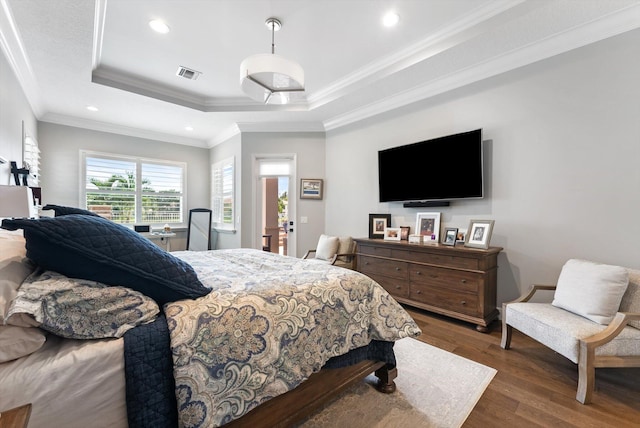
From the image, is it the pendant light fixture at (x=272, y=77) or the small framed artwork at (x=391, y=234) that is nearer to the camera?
the pendant light fixture at (x=272, y=77)

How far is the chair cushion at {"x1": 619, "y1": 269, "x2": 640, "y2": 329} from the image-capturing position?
1.89 m

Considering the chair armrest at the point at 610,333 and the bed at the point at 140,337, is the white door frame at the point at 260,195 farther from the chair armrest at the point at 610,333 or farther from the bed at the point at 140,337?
the chair armrest at the point at 610,333

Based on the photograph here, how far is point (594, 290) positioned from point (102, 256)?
9.71 ft

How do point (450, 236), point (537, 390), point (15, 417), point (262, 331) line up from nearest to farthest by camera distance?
point (15, 417) < point (262, 331) < point (537, 390) < point (450, 236)

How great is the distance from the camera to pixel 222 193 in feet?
18.7

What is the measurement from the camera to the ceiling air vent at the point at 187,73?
3379 mm

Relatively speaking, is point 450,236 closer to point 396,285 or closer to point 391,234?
point 391,234

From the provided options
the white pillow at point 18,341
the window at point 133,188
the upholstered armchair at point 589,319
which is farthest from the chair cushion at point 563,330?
the window at point 133,188

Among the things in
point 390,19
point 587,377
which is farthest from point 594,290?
point 390,19

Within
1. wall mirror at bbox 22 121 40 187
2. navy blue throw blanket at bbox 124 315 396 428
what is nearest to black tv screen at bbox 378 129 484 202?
navy blue throw blanket at bbox 124 315 396 428

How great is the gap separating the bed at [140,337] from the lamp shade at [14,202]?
0.70 meters

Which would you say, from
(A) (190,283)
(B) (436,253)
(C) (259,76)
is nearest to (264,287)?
(A) (190,283)

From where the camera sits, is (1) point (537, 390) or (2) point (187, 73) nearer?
(1) point (537, 390)

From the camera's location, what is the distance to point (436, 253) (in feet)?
9.77
